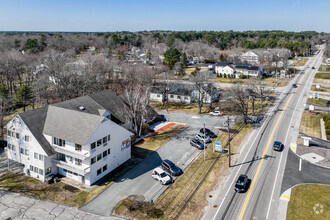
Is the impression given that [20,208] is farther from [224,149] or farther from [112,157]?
[224,149]

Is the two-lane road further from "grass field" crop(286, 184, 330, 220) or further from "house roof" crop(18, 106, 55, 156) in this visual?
"house roof" crop(18, 106, 55, 156)

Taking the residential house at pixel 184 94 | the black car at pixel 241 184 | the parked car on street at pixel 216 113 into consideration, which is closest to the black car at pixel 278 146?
the black car at pixel 241 184

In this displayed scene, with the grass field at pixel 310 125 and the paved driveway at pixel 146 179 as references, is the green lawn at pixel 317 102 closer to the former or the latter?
the grass field at pixel 310 125

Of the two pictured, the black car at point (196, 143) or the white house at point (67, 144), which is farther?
the black car at point (196, 143)

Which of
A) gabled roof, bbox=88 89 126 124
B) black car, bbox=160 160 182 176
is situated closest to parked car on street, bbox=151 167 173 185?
black car, bbox=160 160 182 176

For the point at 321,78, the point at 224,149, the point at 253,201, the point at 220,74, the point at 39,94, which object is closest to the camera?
the point at 253,201

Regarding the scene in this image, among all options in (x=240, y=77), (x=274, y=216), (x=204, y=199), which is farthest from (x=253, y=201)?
(x=240, y=77)
